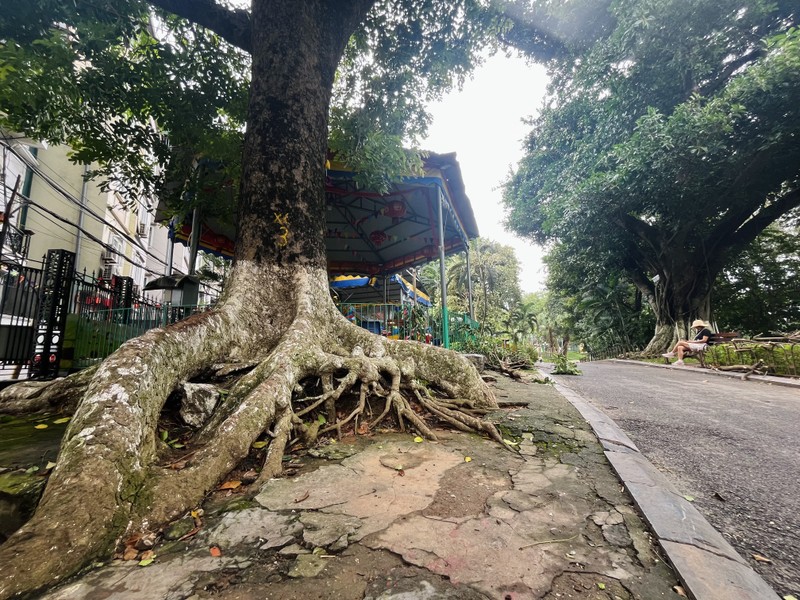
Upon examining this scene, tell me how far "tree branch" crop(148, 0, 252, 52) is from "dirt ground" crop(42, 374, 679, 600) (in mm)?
5321

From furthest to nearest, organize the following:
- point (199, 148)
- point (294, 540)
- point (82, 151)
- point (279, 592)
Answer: point (199, 148) → point (82, 151) → point (294, 540) → point (279, 592)

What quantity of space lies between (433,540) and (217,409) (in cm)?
217

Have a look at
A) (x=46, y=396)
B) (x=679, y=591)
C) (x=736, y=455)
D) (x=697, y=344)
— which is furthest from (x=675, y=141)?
(x=46, y=396)

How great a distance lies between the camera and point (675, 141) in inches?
432

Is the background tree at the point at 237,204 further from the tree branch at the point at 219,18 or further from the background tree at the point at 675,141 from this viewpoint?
the background tree at the point at 675,141

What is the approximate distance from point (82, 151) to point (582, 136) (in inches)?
733

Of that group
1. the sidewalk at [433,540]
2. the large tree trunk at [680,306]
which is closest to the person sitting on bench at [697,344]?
the large tree trunk at [680,306]

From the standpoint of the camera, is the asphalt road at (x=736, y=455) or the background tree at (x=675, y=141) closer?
the asphalt road at (x=736, y=455)

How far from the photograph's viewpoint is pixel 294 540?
1.70m

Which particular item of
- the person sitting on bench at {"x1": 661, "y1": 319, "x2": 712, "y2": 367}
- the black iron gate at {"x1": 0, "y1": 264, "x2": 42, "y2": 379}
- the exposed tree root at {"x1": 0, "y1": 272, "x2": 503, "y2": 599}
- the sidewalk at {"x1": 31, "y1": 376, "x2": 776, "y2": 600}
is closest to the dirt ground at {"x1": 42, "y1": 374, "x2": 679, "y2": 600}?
the sidewalk at {"x1": 31, "y1": 376, "x2": 776, "y2": 600}

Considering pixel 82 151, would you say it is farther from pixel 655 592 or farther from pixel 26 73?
pixel 655 592

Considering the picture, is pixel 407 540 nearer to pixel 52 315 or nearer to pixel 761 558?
pixel 761 558

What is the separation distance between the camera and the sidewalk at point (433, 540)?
54.9 inches

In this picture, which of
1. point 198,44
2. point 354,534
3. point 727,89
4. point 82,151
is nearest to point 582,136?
point 727,89
